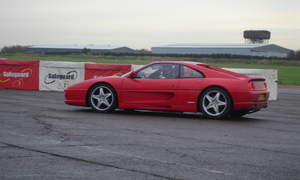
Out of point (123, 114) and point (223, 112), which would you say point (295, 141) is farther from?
point (123, 114)

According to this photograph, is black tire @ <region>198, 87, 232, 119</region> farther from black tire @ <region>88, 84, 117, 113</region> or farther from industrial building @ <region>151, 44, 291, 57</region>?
industrial building @ <region>151, 44, 291, 57</region>

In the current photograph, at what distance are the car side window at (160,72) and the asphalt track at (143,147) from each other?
0.85m

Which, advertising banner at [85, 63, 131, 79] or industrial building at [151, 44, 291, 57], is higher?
industrial building at [151, 44, 291, 57]

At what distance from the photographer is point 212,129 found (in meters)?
9.36

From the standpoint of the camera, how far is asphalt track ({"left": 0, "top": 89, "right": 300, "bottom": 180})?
570 centimetres

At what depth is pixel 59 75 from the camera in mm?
20266

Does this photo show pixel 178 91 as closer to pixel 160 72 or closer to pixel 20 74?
pixel 160 72

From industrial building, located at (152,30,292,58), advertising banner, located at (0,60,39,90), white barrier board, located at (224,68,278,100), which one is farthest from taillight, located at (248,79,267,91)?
industrial building, located at (152,30,292,58)

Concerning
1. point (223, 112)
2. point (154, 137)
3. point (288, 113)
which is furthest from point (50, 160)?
point (288, 113)

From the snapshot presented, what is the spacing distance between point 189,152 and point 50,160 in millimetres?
1755

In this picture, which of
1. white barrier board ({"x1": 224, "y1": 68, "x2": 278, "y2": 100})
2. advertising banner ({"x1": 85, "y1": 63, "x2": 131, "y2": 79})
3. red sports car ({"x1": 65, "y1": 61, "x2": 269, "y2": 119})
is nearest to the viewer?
red sports car ({"x1": 65, "y1": 61, "x2": 269, "y2": 119})

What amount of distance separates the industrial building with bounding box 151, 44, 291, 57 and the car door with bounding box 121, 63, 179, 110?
71.1 metres

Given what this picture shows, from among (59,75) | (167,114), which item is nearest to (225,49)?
(59,75)

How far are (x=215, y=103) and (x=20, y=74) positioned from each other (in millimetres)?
11408
